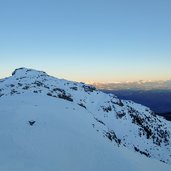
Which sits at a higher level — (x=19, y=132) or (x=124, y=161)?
(x=19, y=132)

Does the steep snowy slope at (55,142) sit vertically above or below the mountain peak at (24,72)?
below

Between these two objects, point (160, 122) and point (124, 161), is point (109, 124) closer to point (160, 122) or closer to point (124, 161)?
point (160, 122)

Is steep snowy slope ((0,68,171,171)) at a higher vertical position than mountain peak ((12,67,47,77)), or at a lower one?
lower

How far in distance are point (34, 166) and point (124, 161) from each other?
916 centimetres

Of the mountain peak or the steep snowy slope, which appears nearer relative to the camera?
the steep snowy slope

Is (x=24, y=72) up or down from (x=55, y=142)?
up

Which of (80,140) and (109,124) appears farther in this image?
(109,124)

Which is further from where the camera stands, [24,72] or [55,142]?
[24,72]

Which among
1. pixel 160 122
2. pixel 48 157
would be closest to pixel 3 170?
pixel 48 157

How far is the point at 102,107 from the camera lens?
7338cm

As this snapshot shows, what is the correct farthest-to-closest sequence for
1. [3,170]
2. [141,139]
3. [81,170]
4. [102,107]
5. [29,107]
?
1. [102,107]
2. [141,139]
3. [29,107]
4. [81,170]
5. [3,170]

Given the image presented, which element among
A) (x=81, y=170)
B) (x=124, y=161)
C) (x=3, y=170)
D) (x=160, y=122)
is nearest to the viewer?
(x=3, y=170)

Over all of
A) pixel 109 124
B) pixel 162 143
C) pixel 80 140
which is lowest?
pixel 162 143

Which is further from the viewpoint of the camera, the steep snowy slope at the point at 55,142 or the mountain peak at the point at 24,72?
the mountain peak at the point at 24,72
